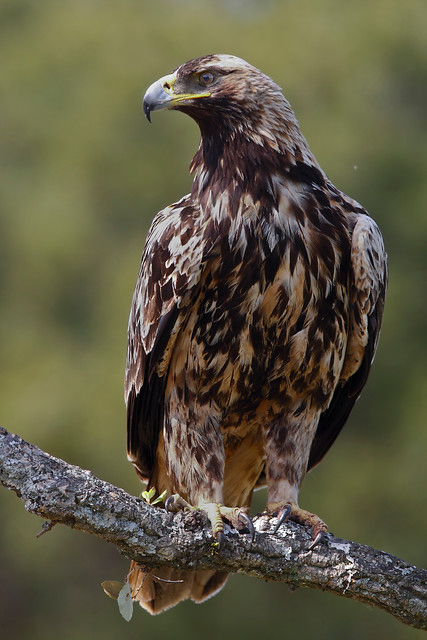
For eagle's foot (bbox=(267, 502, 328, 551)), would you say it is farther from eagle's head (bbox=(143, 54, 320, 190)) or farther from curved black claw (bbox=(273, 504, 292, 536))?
eagle's head (bbox=(143, 54, 320, 190))

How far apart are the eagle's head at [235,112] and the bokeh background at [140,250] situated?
5.65m

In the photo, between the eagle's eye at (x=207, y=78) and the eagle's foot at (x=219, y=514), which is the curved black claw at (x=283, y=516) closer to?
the eagle's foot at (x=219, y=514)

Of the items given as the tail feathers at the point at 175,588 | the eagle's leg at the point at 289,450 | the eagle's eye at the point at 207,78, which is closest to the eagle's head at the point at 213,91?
the eagle's eye at the point at 207,78

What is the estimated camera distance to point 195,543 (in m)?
3.79

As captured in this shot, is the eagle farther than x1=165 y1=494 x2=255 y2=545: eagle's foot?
Yes

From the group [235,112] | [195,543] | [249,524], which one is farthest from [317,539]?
[235,112]

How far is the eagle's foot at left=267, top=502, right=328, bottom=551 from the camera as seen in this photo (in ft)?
13.1

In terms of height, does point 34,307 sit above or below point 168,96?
above

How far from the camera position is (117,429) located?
9.93 meters

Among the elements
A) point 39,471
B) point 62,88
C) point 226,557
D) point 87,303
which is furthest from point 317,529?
point 62,88

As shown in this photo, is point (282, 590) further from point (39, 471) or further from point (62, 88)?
point (39, 471)

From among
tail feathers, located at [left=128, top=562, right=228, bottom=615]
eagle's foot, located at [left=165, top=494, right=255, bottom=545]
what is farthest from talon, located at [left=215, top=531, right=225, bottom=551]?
tail feathers, located at [left=128, top=562, right=228, bottom=615]

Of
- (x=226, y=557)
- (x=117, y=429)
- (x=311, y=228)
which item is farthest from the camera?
(x=117, y=429)

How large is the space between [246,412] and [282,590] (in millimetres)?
6844
